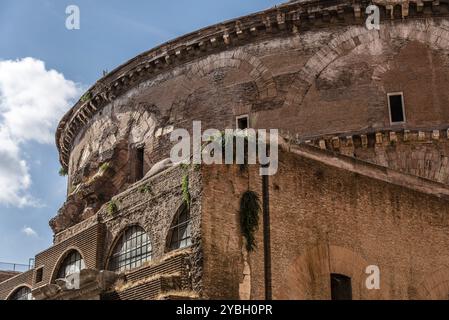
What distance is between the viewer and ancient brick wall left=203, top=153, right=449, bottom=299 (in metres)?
10.0

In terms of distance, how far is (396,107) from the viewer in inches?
636

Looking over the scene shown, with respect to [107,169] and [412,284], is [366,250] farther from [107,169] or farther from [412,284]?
[107,169]

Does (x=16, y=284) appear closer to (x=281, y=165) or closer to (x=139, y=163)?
(x=139, y=163)

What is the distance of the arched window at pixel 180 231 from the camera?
10.3 meters

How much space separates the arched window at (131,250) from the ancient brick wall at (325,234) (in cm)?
166

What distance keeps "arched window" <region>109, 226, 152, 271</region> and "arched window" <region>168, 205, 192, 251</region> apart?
642 millimetres

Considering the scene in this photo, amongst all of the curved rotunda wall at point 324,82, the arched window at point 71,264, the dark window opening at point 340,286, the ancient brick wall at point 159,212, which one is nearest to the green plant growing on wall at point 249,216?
the ancient brick wall at point 159,212

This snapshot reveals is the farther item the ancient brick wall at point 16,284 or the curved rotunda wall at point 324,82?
the ancient brick wall at point 16,284

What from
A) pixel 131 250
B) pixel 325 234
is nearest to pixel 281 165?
pixel 325 234

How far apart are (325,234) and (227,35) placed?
7788mm

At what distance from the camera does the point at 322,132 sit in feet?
53.0

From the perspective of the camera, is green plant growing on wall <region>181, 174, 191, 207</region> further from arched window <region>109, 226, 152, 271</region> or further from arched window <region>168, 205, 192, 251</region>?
Result: arched window <region>109, 226, 152, 271</region>

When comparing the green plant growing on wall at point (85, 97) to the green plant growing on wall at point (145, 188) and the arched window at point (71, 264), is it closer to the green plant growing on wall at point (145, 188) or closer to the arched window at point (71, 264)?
the arched window at point (71, 264)
